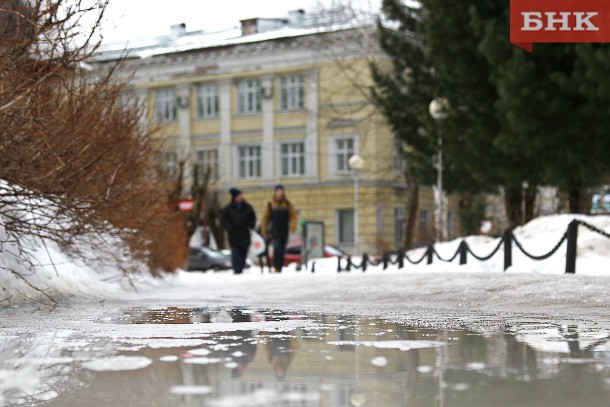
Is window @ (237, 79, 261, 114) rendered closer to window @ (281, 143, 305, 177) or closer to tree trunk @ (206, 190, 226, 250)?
window @ (281, 143, 305, 177)

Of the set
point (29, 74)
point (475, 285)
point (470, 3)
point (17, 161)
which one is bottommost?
point (475, 285)

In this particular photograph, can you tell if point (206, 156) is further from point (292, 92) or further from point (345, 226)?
point (345, 226)

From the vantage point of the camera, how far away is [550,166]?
24219 millimetres

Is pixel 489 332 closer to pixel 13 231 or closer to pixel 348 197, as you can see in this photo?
pixel 13 231

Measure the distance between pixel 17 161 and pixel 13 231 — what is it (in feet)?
4.97

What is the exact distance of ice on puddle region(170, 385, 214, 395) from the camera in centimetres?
469

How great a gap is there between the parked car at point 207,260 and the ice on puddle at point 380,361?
4821cm

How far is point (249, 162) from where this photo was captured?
242 feet

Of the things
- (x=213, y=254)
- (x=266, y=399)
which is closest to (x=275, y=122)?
(x=213, y=254)

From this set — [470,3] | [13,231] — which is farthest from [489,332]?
[470,3]

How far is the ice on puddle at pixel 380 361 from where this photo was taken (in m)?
5.64

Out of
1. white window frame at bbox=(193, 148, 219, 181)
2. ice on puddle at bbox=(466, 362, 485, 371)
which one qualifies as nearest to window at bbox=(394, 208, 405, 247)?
white window frame at bbox=(193, 148, 219, 181)

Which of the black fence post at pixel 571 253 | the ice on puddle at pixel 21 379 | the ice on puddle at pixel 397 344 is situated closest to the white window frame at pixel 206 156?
the black fence post at pixel 571 253

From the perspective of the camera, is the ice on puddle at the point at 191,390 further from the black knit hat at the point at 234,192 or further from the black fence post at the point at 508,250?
the black knit hat at the point at 234,192
